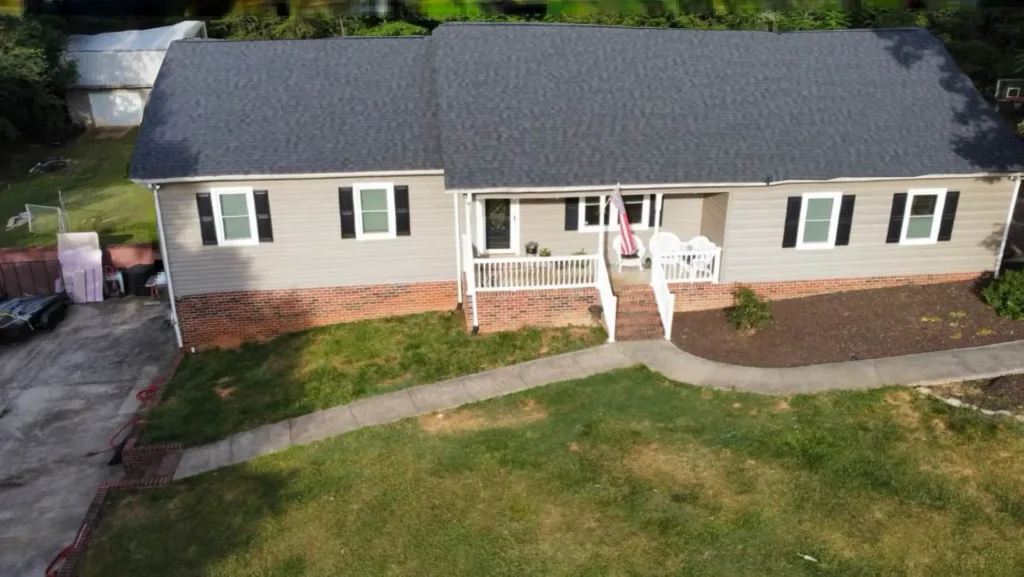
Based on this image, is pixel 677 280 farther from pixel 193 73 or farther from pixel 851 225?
pixel 193 73

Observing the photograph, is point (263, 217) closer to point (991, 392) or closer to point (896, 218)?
point (896, 218)

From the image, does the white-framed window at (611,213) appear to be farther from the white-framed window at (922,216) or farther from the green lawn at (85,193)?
the green lawn at (85,193)

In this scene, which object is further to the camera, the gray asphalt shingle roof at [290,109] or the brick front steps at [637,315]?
the gray asphalt shingle roof at [290,109]

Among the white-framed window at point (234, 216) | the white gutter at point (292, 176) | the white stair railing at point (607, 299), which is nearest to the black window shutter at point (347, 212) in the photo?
the white gutter at point (292, 176)

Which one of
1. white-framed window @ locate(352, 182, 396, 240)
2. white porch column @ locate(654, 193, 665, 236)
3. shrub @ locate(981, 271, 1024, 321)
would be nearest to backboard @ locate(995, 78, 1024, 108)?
shrub @ locate(981, 271, 1024, 321)

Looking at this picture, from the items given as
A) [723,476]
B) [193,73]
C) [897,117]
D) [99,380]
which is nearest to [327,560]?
[723,476]

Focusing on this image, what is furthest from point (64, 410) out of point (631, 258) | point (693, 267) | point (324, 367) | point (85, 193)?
point (85, 193)
